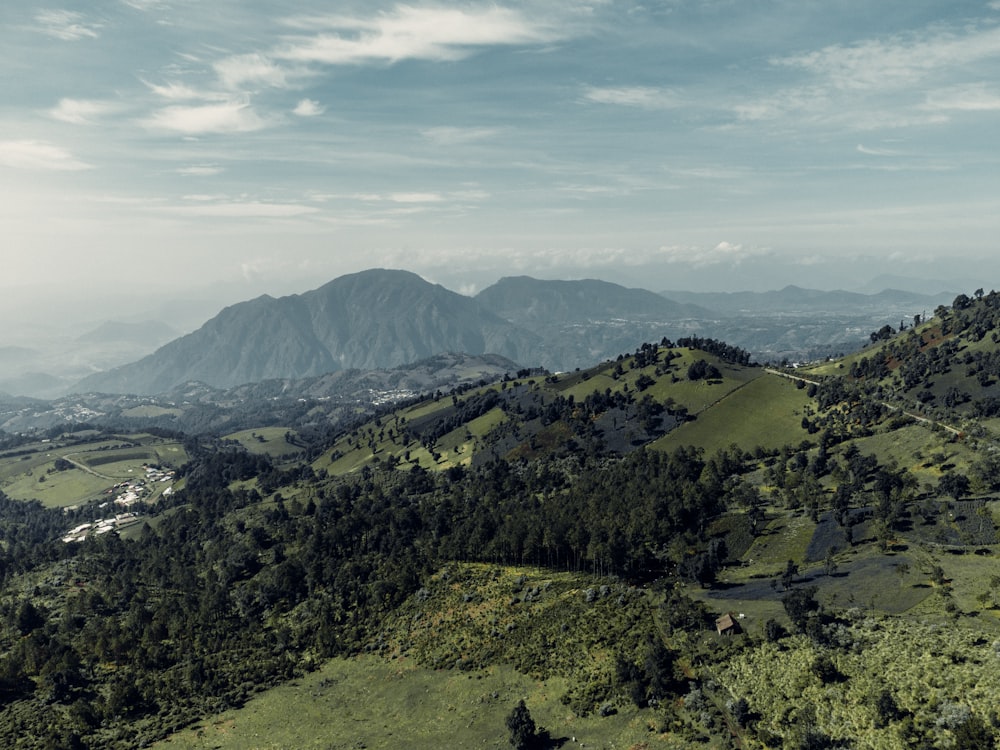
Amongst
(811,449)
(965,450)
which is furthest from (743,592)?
(811,449)

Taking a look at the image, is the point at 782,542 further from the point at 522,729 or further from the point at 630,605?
the point at 522,729

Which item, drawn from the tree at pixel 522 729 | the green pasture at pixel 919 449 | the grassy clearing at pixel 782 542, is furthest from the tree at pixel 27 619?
the green pasture at pixel 919 449

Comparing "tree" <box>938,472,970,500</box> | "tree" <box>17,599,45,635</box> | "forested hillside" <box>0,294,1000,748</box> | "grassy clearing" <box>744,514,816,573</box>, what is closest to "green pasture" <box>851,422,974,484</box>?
"forested hillside" <box>0,294,1000,748</box>

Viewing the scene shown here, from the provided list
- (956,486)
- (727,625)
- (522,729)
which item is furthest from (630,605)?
(956,486)

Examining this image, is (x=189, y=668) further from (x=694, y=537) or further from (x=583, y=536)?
(x=694, y=537)

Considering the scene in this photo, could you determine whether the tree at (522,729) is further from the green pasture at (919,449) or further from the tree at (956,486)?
the green pasture at (919,449)

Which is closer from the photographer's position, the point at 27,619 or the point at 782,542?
the point at 782,542
